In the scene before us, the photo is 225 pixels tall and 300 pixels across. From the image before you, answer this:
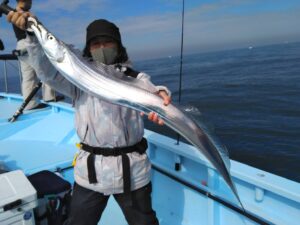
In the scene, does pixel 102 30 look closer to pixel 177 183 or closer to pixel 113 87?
pixel 113 87

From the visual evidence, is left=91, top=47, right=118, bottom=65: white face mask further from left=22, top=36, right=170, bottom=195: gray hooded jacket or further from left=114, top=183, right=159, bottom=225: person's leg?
left=114, top=183, right=159, bottom=225: person's leg

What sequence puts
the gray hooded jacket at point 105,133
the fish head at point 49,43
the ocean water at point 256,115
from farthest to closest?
the ocean water at point 256,115, the gray hooded jacket at point 105,133, the fish head at point 49,43

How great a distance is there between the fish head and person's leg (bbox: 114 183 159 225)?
1392mm

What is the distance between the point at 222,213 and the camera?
11.2ft

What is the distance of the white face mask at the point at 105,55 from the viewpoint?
2.58 metres

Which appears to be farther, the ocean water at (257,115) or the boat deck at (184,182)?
the ocean water at (257,115)

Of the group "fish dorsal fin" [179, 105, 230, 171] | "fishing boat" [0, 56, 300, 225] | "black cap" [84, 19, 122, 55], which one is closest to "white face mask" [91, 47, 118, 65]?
"black cap" [84, 19, 122, 55]

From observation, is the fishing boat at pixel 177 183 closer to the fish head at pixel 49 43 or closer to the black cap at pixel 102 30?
the fish head at pixel 49 43

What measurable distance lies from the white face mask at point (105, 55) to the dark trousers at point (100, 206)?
1186 mm

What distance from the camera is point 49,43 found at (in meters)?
2.16

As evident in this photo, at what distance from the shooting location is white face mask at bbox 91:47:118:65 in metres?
2.58

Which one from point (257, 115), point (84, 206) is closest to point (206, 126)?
point (84, 206)

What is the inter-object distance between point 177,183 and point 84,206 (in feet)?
5.07

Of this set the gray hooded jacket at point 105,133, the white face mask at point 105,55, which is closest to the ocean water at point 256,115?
the gray hooded jacket at point 105,133
